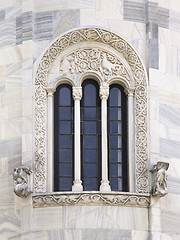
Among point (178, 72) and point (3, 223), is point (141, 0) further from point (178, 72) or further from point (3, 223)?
point (3, 223)

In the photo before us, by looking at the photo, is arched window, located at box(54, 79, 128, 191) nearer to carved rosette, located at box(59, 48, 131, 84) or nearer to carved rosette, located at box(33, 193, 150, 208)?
carved rosette, located at box(59, 48, 131, 84)

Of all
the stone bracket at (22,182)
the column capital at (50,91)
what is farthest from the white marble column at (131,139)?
the stone bracket at (22,182)

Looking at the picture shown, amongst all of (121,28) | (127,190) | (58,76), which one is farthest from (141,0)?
(127,190)

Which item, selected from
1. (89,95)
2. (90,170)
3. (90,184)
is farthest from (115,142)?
(89,95)

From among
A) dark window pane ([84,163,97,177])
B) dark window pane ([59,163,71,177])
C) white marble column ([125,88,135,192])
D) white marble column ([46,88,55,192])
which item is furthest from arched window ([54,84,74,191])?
white marble column ([125,88,135,192])

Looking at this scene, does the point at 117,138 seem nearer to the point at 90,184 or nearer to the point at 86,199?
the point at 90,184

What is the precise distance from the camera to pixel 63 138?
28.5 metres

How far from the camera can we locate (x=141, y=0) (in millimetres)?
29297

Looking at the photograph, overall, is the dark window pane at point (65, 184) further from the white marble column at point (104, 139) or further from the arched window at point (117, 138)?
the arched window at point (117, 138)

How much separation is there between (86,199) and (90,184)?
0.83 metres

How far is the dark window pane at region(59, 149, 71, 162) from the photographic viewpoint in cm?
2828

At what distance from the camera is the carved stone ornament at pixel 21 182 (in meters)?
27.5

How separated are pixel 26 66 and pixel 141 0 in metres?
3.46

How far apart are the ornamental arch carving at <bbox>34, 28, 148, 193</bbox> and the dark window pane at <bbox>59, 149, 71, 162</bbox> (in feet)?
1.59
